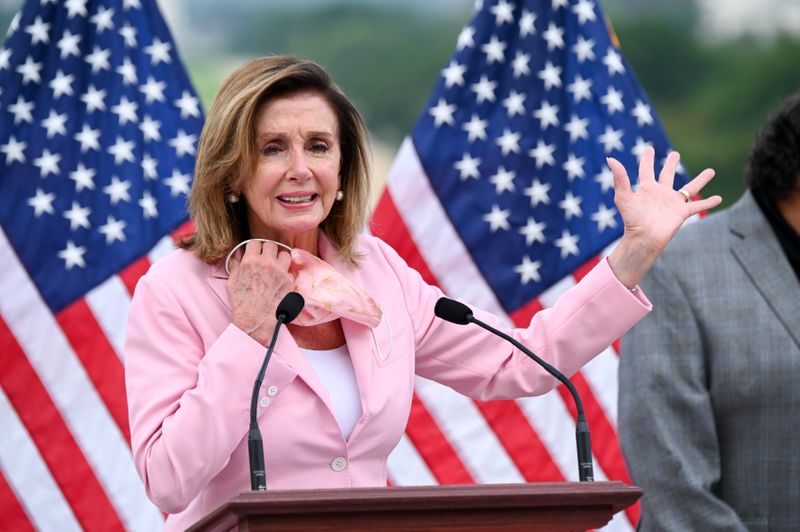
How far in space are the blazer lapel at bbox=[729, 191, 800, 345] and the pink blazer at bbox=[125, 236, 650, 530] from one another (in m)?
0.87

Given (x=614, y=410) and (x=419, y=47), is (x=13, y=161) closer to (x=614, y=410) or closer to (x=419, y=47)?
(x=614, y=410)

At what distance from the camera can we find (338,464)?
2.84 m

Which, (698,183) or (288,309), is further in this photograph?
(698,183)

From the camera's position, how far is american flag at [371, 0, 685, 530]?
183 inches

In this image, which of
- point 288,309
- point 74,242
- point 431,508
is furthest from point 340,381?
point 74,242

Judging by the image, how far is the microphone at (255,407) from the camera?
8.20ft

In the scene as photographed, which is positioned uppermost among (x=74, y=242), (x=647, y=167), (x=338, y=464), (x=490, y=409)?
(x=74, y=242)

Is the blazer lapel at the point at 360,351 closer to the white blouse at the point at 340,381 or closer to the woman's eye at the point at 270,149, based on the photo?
the white blouse at the point at 340,381

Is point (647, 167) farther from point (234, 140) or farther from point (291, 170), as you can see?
point (234, 140)

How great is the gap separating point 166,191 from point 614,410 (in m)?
1.57

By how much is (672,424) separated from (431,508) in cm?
144

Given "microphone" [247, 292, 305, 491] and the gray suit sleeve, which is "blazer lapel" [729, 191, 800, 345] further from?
"microphone" [247, 292, 305, 491]

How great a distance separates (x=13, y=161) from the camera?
173 inches

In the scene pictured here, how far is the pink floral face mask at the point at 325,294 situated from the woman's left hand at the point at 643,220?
0.51 metres
